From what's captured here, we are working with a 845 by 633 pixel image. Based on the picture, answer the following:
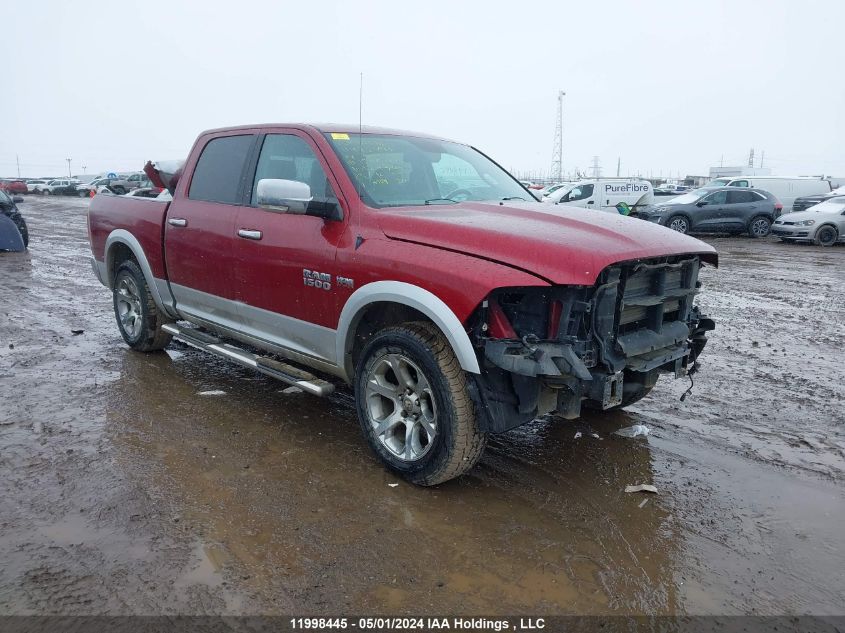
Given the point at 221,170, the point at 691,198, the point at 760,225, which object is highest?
the point at 221,170

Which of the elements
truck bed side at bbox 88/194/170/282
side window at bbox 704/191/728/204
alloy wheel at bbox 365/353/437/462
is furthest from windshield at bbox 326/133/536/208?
side window at bbox 704/191/728/204

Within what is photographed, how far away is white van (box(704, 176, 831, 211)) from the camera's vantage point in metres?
26.1

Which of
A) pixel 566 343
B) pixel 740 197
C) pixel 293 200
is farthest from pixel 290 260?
pixel 740 197

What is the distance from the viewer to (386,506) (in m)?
3.39

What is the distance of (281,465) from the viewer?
384cm

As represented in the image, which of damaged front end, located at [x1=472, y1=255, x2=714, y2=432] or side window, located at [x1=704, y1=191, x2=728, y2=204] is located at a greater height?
side window, located at [x1=704, y1=191, x2=728, y2=204]

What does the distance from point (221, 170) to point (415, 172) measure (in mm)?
1623

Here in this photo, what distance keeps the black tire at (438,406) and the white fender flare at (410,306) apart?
0.12m

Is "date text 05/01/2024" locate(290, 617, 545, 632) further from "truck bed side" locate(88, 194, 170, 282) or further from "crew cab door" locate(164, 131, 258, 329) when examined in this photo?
"truck bed side" locate(88, 194, 170, 282)

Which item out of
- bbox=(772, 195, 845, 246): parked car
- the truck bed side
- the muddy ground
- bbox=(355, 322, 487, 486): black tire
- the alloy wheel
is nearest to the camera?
the muddy ground

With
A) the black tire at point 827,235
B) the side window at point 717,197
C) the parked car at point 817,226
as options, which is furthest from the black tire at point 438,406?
the side window at point 717,197

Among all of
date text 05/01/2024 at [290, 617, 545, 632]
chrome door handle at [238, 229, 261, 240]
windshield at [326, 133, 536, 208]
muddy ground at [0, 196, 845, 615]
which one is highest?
windshield at [326, 133, 536, 208]

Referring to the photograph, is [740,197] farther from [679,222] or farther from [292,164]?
[292,164]

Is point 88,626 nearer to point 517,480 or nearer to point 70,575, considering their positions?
point 70,575
